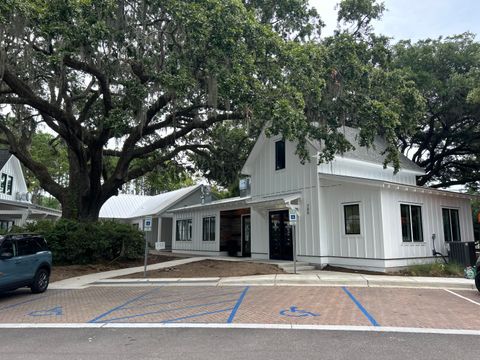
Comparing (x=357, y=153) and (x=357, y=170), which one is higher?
(x=357, y=153)

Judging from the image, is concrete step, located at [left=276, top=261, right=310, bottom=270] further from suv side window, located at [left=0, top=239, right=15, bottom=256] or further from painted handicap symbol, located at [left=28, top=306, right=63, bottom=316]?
suv side window, located at [left=0, top=239, right=15, bottom=256]

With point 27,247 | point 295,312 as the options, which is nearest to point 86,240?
point 27,247

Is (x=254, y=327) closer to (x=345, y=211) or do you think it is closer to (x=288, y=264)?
(x=288, y=264)

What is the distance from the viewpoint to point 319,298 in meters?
10.1

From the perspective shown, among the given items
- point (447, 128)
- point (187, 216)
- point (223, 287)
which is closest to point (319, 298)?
point (223, 287)

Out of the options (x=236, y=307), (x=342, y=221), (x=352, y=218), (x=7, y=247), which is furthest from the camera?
(x=342, y=221)

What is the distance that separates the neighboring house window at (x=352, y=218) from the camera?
1566cm

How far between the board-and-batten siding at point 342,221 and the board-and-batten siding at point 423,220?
318 millimetres

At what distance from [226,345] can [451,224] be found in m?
16.0

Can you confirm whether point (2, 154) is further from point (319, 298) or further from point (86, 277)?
point (319, 298)

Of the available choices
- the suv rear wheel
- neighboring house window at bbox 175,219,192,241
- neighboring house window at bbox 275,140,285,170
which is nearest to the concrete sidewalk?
the suv rear wheel

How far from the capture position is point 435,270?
48.1 ft

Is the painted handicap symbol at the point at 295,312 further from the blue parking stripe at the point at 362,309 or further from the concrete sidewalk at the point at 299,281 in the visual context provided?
the concrete sidewalk at the point at 299,281

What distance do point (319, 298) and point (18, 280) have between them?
788 cm
